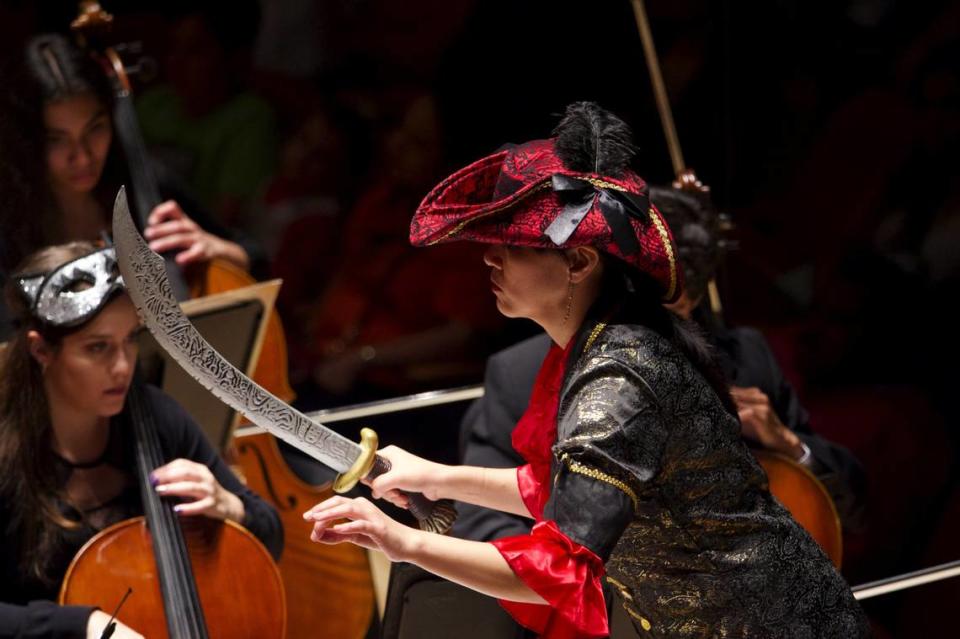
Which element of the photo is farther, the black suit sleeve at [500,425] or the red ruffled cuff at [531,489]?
the black suit sleeve at [500,425]

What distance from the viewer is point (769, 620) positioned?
5.77 feet

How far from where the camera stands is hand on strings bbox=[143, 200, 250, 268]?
107 inches

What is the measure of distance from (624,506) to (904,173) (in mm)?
2397

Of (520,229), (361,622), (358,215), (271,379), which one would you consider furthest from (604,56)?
(520,229)

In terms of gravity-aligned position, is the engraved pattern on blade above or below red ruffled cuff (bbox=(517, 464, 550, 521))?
above

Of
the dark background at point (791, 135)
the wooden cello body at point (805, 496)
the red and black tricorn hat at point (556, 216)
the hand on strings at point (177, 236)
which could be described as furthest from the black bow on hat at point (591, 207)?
the dark background at point (791, 135)

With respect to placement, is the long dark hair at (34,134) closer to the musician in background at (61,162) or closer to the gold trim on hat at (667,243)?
the musician in background at (61,162)

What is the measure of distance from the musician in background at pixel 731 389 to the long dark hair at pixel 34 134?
88cm

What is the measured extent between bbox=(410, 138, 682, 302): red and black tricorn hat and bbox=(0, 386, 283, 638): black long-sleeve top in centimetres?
84

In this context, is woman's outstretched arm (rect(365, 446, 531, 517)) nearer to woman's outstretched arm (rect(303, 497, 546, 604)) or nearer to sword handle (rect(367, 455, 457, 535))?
sword handle (rect(367, 455, 457, 535))

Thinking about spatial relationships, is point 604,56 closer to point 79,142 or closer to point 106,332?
point 79,142

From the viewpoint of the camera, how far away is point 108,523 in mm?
2209

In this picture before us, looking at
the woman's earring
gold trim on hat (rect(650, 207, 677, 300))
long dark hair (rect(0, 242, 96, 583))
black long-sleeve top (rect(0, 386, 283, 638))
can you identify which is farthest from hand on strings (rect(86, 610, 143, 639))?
gold trim on hat (rect(650, 207, 677, 300))

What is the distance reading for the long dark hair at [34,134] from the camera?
2.49 m
